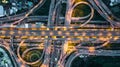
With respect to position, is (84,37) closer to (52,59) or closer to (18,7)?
(52,59)

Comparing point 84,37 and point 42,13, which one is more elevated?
point 42,13

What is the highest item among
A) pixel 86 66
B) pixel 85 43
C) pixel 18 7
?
pixel 18 7

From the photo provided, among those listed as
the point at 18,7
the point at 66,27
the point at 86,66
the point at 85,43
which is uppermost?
the point at 18,7

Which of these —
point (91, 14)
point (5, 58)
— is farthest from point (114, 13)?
point (5, 58)

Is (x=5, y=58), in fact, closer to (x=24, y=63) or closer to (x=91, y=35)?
(x=24, y=63)

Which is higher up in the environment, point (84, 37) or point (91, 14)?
point (91, 14)

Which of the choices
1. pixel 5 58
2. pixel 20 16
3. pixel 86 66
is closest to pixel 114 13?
pixel 86 66

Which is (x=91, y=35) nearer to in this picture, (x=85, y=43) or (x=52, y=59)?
(x=85, y=43)

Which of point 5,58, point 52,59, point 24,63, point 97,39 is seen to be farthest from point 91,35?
point 5,58
